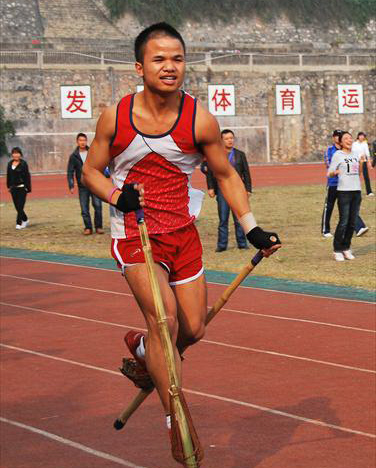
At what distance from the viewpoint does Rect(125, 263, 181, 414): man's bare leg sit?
5.48 metres

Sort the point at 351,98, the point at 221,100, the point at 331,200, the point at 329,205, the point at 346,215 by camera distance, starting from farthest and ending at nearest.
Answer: the point at 351,98, the point at 221,100, the point at 329,205, the point at 331,200, the point at 346,215

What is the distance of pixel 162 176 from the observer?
5680 millimetres

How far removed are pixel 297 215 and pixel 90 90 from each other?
29467mm

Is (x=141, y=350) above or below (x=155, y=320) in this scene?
below

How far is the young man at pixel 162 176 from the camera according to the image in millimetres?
5527

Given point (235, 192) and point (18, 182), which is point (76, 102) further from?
point (235, 192)

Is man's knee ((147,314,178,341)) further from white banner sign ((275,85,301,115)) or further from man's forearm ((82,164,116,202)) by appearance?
white banner sign ((275,85,301,115))

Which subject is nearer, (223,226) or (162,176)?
(162,176)

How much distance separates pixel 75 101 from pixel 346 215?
122 ft

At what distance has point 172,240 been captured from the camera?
575 cm

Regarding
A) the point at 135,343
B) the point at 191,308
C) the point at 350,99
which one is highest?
the point at 191,308

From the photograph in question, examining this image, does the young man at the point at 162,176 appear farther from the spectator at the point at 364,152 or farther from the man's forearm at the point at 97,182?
the spectator at the point at 364,152

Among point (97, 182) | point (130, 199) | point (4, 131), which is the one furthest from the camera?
point (4, 131)

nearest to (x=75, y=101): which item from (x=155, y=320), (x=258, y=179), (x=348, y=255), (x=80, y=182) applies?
(x=258, y=179)
